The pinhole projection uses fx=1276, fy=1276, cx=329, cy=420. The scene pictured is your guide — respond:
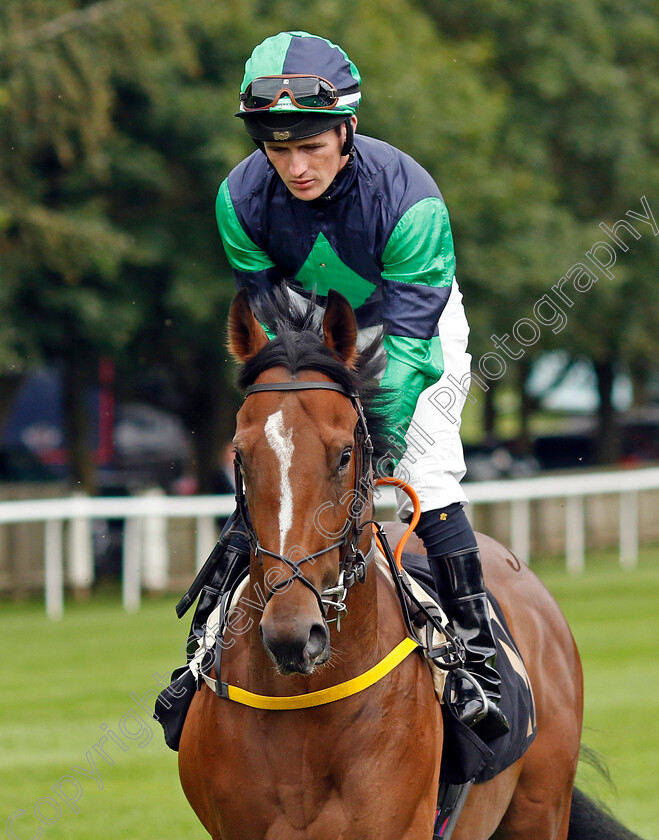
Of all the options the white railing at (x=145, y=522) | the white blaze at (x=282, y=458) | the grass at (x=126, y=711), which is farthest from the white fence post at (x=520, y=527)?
the white blaze at (x=282, y=458)

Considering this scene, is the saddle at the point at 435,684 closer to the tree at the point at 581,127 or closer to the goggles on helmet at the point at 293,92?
the goggles on helmet at the point at 293,92

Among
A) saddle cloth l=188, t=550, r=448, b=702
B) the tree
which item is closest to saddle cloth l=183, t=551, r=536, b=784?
saddle cloth l=188, t=550, r=448, b=702

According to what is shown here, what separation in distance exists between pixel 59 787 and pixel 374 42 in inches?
479

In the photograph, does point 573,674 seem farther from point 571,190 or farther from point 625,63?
point 625,63

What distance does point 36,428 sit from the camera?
2825 centimetres

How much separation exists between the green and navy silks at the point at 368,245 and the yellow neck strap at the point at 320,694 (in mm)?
647

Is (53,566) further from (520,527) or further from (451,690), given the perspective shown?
(451,690)

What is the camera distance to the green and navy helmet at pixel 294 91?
3.62 meters

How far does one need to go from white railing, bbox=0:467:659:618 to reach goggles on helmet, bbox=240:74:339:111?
8.62 metres

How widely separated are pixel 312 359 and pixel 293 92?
0.82 metres

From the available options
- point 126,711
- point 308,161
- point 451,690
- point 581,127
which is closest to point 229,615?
point 451,690

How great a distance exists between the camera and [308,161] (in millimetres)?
3721

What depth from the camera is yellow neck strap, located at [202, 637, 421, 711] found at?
133 inches

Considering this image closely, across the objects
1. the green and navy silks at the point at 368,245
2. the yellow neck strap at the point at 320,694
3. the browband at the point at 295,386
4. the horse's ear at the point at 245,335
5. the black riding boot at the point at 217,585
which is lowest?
the yellow neck strap at the point at 320,694
